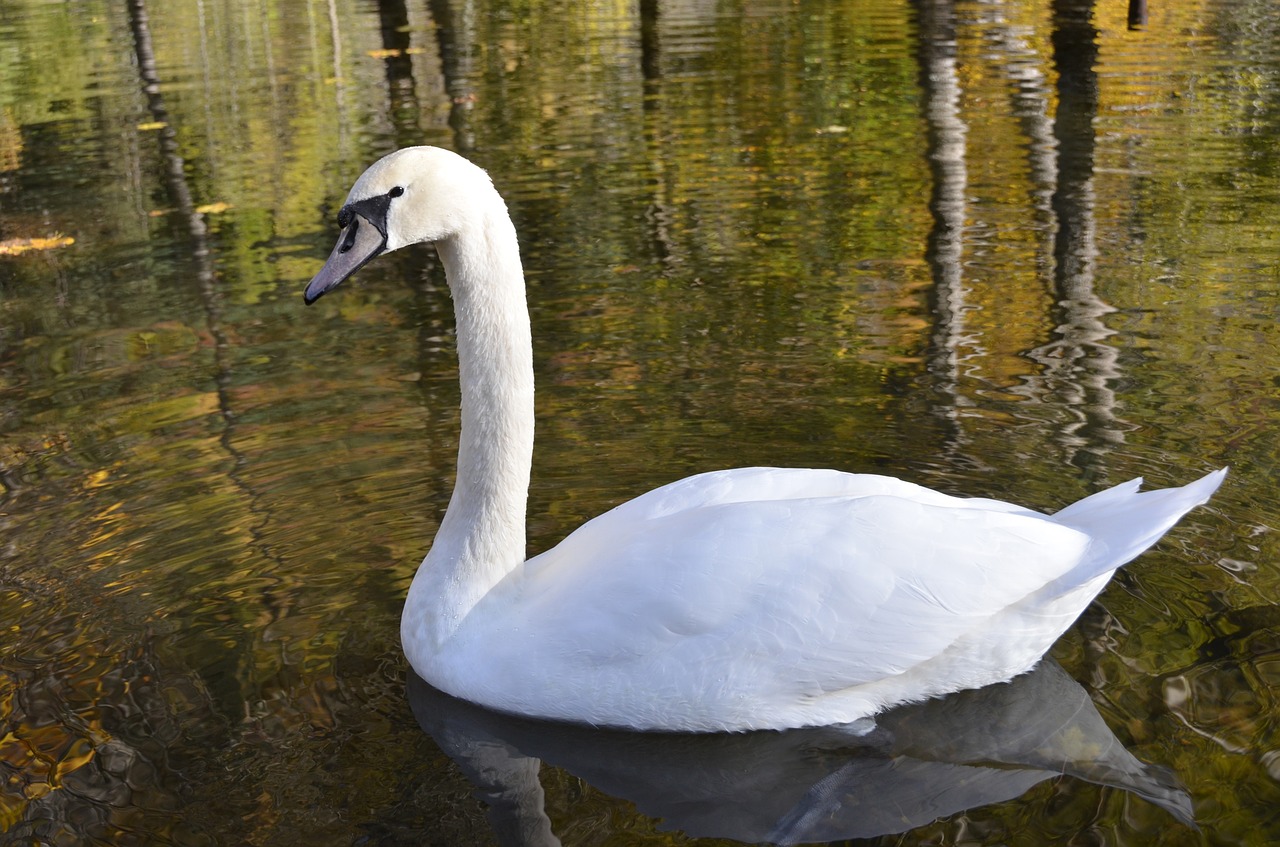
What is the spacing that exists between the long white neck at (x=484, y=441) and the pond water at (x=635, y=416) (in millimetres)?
383

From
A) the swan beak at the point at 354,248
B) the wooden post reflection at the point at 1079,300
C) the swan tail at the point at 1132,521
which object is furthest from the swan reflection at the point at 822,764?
the wooden post reflection at the point at 1079,300

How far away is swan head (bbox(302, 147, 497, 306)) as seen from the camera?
4066 millimetres

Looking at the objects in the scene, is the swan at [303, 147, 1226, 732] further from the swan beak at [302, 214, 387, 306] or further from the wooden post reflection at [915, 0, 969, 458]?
the wooden post reflection at [915, 0, 969, 458]

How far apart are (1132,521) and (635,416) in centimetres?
280

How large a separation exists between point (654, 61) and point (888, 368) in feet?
41.7

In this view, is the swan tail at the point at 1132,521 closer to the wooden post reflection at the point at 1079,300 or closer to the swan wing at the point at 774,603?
the swan wing at the point at 774,603

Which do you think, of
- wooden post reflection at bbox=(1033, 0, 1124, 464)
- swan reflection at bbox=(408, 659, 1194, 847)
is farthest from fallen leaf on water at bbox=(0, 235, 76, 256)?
swan reflection at bbox=(408, 659, 1194, 847)

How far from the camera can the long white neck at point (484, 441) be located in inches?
168

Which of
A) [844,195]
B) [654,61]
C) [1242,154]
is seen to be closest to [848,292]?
[844,195]

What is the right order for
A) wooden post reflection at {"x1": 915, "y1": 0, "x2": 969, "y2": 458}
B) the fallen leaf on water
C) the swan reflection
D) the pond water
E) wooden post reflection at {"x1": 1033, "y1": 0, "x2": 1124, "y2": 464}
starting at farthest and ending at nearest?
the fallen leaf on water, wooden post reflection at {"x1": 915, "y1": 0, "x2": 969, "y2": 458}, wooden post reflection at {"x1": 1033, "y1": 0, "x2": 1124, "y2": 464}, the pond water, the swan reflection

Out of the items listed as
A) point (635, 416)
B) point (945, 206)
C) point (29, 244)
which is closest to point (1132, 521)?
point (635, 416)

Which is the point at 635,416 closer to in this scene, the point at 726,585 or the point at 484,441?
the point at 484,441

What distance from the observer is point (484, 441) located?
4.41 meters

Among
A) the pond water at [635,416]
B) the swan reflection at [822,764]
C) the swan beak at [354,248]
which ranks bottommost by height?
the swan reflection at [822,764]
